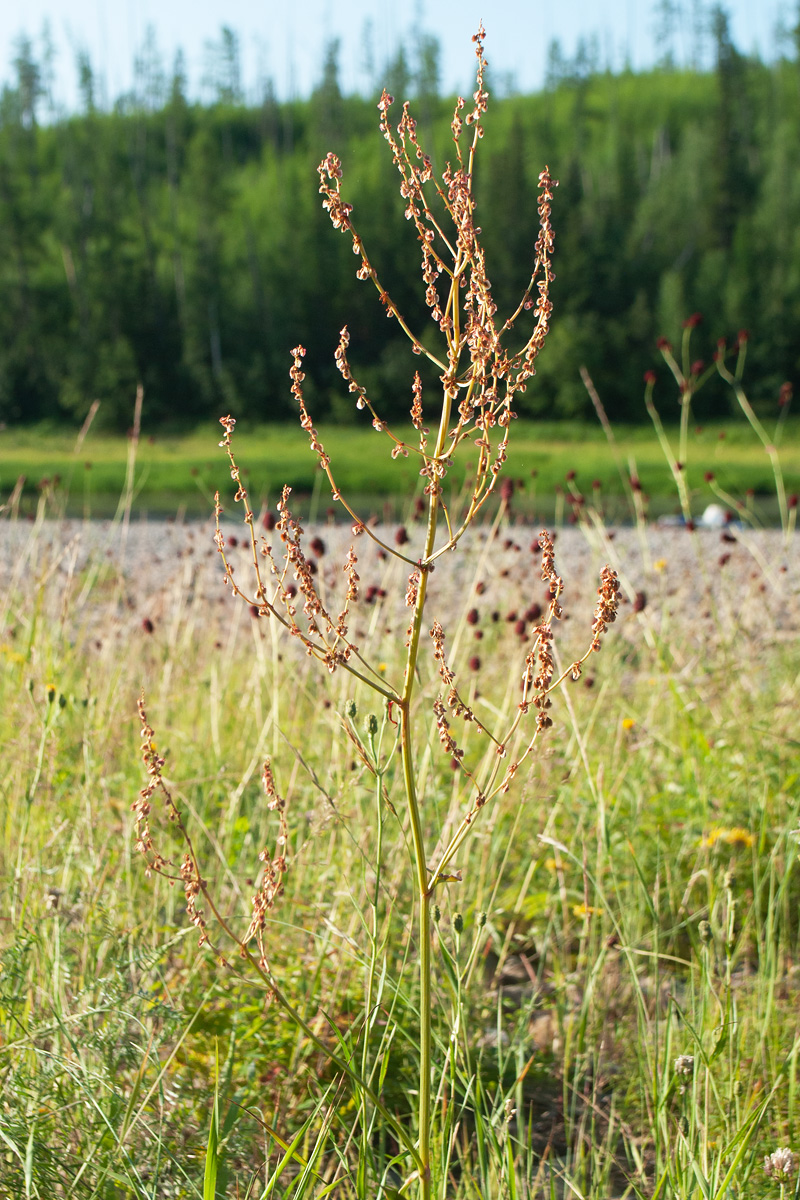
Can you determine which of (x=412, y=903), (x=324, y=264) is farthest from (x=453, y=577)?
(x=324, y=264)

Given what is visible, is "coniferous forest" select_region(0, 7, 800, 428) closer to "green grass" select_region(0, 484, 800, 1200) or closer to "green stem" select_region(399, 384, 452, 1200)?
"green grass" select_region(0, 484, 800, 1200)

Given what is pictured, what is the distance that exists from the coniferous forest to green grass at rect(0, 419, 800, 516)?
2093mm

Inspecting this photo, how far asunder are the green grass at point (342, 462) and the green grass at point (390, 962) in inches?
621

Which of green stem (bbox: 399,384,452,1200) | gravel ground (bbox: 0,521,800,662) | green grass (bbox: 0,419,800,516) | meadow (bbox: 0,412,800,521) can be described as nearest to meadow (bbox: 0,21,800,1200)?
green stem (bbox: 399,384,452,1200)

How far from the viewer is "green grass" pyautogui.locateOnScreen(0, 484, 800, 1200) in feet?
4.16

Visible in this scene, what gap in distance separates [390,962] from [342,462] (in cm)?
2973

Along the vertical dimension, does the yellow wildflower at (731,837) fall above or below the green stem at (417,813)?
below

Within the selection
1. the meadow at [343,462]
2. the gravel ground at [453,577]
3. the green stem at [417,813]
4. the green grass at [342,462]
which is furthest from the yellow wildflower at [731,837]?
the green grass at [342,462]

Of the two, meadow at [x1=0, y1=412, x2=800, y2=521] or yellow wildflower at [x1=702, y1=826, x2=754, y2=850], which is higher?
yellow wildflower at [x1=702, y1=826, x2=754, y2=850]

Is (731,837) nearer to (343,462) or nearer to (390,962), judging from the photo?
(390,962)

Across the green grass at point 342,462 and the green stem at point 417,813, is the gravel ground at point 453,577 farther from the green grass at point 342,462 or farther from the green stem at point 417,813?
the green grass at point 342,462

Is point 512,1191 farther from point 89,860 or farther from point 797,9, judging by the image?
point 797,9

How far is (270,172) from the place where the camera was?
52062 mm

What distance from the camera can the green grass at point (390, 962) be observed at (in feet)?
4.16
